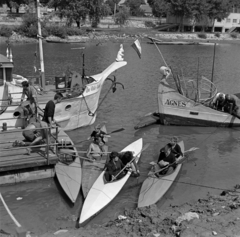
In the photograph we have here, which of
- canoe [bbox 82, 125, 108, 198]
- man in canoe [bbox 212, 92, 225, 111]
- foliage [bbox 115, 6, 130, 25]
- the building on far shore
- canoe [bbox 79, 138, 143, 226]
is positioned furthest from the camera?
the building on far shore

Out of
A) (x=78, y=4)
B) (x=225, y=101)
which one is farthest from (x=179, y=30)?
(x=225, y=101)

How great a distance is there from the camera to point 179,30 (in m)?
107

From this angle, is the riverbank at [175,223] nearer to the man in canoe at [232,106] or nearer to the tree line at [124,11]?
the man in canoe at [232,106]

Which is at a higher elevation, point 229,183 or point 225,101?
point 225,101

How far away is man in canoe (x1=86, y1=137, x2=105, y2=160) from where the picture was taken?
49.0 ft

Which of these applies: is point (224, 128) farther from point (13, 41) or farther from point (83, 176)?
point (13, 41)

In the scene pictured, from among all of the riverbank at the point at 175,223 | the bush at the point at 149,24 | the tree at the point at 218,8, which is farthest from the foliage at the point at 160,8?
the riverbank at the point at 175,223

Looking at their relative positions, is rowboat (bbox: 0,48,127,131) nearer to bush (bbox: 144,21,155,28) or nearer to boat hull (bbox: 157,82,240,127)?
boat hull (bbox: 157,82,240,127)

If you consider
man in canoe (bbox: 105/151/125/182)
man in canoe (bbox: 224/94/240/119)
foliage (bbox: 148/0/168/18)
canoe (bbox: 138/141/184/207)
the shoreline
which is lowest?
canoe (bbox: 138/141/184/207)

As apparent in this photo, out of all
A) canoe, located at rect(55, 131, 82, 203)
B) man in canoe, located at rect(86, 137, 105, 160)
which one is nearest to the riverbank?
canoe, located at rect(55, 131, 82, 203)

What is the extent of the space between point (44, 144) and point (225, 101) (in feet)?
41.5

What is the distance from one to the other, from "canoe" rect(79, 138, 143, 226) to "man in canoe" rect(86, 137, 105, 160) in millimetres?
1642

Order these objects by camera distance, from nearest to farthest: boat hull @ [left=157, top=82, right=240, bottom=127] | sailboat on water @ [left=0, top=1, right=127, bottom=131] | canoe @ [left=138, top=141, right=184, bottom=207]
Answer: canoe @ [left=138, top=141, right=184, bottom=207], sailboat on water @ [left=0, top=1, right=127, bottom=131], boat hull @ [left=157, top=82, right=240, bottom=127]

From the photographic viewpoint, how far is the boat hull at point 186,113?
21.5 meters
